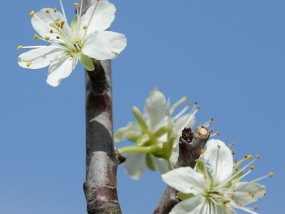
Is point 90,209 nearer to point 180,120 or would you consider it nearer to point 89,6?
point 180,120

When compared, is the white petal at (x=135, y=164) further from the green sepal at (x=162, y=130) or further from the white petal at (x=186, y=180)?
the white petal at (x=186, y=180)

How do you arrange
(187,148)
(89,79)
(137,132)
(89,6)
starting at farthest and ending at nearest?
(89,6) < (89,79) < (187,148) < (137,132)

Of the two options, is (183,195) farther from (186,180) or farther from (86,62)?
(86,62)

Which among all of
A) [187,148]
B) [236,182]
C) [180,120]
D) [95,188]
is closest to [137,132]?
[180,120]

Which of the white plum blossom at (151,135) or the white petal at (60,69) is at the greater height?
the white petal at (60,69)

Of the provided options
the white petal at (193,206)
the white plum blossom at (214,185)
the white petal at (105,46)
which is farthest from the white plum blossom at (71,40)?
the white petal at (193,206)

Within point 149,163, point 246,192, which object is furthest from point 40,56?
point 246,192

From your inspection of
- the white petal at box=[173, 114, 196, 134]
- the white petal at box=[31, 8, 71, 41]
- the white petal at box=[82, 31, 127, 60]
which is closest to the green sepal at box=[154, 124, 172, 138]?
the white petal at box=[173, 114, 196, 134]
